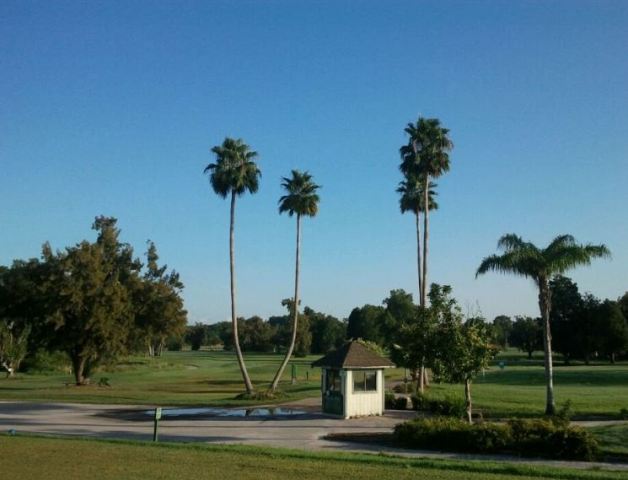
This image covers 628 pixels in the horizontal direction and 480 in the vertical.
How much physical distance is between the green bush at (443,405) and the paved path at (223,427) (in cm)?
107

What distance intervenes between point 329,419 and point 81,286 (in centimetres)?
2927

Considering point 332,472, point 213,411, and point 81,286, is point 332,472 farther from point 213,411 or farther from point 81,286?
point 81,286

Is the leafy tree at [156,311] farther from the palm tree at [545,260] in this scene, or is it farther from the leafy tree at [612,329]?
the leafy tree at [612,329]

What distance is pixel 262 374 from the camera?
76.4 metres

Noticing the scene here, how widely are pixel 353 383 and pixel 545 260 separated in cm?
1100

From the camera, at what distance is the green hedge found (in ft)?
62.0

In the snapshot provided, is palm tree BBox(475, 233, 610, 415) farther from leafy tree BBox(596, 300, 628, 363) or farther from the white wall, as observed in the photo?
leafy tree BBox(596, 300, 628, 363)

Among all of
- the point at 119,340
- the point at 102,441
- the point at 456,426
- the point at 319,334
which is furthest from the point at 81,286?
the point at 319,334

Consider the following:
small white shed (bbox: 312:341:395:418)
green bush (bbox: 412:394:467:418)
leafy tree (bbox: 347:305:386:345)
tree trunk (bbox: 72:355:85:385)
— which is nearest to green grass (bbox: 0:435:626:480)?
small white shed (bbox: 312:341:395:418)

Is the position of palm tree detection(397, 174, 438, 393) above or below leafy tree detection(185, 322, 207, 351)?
above

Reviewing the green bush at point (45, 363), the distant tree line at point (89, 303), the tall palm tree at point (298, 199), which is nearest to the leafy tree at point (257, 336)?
the green bush at point (45, 363)

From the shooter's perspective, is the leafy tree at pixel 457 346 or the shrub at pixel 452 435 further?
the leafy tree at pixel 457 346

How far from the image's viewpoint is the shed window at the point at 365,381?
103 feet

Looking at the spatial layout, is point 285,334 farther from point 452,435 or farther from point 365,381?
point 452,435
